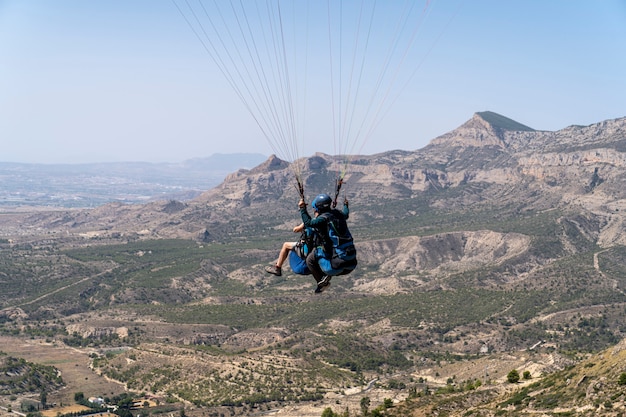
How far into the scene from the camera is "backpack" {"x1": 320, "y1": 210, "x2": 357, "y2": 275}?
27.4m

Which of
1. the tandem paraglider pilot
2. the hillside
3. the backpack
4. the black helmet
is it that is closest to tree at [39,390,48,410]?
the hillside

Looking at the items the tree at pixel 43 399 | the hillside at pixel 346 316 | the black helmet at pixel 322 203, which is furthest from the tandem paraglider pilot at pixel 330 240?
the tree at pixel 43 399

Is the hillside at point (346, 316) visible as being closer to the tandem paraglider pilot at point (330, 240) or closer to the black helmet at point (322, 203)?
the tandem paraglider pilot at point (330, 240)

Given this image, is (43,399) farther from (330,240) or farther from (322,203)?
(322,203)

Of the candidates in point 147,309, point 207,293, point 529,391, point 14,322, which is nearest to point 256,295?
point 207,293

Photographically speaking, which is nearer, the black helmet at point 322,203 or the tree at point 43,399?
the black helmet at point 322,203

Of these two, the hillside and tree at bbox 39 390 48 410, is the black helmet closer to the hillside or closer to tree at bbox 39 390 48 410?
the hillside

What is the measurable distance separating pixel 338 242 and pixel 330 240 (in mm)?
369

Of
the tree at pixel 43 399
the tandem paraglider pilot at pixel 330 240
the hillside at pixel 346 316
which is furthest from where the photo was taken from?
the hillside at pixel 346 316

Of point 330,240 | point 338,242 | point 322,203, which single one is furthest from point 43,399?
point 322,203

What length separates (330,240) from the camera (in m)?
27.7

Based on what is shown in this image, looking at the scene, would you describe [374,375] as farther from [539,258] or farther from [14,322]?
[539,258]

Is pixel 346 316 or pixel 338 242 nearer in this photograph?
pixel 338 242

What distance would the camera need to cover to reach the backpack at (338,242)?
27406 mm
